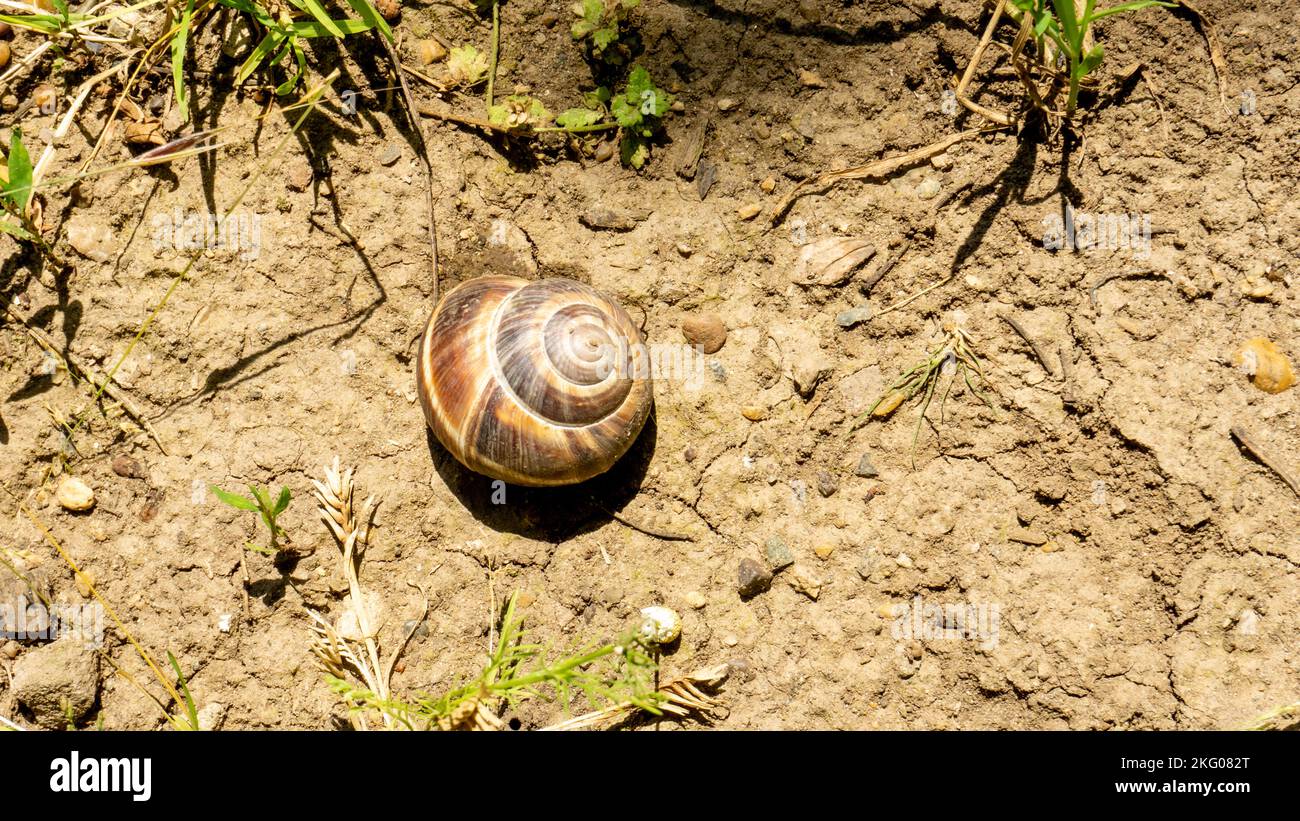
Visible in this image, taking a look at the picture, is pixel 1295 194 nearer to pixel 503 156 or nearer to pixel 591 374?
pixel 591 374

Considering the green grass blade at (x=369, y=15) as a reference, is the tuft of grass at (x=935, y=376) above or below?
below

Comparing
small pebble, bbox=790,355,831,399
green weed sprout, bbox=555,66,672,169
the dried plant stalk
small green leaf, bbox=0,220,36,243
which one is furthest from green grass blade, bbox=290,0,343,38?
small pebble, bbox=790,355,831,399

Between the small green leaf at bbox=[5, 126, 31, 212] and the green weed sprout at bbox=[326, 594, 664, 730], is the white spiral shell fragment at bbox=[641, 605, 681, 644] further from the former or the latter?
the small green leaf at bbox=[5, 126, 31, 212]

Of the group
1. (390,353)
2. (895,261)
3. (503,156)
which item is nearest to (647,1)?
(503,156)

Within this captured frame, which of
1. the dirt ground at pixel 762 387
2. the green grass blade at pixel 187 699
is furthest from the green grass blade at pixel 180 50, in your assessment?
the green grass blade at pixel 187 699

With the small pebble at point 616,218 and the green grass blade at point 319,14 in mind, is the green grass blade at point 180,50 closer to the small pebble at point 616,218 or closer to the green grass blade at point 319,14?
the green grass blade at point 319,14

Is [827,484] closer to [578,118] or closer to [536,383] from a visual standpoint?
[536,383]
